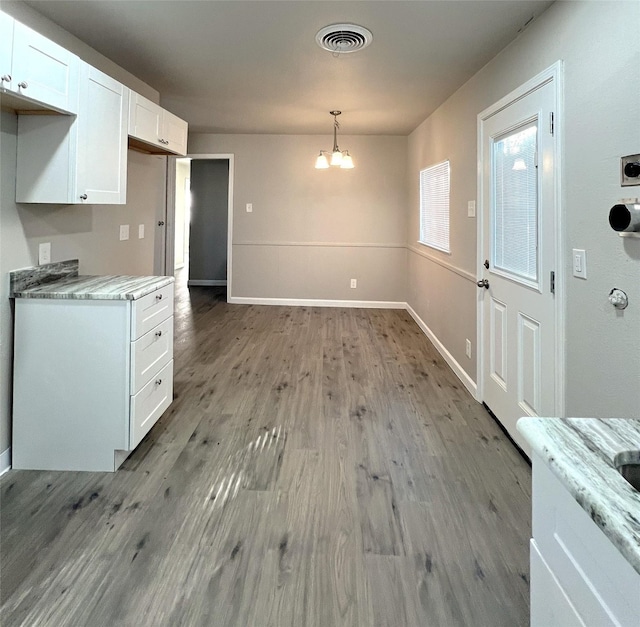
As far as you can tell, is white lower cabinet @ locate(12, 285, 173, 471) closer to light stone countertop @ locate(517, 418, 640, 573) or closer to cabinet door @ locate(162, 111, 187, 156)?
cabinet door @ locate(162, 111, 187, 156)

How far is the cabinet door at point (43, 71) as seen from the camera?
5.90 feet

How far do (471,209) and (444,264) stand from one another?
3.08ft

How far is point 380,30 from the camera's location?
2.64 metres

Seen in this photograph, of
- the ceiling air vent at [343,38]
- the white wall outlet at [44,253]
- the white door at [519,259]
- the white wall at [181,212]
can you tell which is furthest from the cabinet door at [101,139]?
the white wall at [181,212]

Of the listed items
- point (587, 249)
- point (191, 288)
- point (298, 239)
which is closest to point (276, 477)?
point (587, 249)

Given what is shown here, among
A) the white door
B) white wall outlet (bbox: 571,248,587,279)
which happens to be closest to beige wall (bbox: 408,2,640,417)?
white wall outlet (bbox: 571,248,587,279)

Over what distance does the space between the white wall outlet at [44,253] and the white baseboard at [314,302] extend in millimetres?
4167

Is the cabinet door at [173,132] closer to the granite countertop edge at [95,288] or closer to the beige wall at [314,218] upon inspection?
the granite countertop edge at [95,288]

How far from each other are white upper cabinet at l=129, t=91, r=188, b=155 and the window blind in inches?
93.8

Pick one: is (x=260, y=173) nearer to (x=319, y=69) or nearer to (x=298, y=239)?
(x=298, y=239)

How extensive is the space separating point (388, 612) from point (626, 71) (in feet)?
6.61

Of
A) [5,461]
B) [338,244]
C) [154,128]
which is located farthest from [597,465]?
[338,244]

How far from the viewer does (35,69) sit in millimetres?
1892

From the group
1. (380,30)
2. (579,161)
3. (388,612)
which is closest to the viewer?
(388,612)
